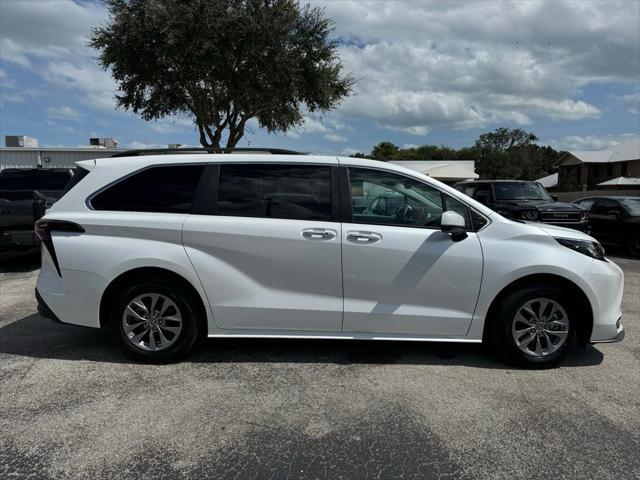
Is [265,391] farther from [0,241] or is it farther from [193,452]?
[0,241]

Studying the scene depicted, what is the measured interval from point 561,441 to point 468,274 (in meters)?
1.42

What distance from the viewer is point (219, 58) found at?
700 inches

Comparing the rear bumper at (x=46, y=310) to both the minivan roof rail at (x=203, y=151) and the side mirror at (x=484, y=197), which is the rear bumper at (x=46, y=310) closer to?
the minivan roof rail at (x=203, y=151)

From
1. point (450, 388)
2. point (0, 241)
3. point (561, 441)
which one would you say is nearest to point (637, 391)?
point (561, 441)

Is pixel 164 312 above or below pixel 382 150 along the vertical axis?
below

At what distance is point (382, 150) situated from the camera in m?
105

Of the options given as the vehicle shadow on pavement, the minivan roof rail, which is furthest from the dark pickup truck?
the minivan roof rail

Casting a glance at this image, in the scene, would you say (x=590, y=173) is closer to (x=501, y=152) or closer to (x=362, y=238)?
(x=501, y=152)

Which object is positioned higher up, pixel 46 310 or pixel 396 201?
pixel 396 201

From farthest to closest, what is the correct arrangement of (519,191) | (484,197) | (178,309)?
1. (484,197)
2. (519,191)
3. (178,309)

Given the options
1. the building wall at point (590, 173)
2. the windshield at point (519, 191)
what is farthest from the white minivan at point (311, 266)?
the building wall at point (590, 173)

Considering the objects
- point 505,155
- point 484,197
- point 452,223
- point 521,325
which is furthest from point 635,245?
point 505,155

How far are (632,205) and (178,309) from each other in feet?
40.7

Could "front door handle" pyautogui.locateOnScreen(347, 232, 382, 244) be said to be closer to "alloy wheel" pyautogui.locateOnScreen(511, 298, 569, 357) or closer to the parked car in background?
"alloy wheel" pyautogui.locateOnScreen(511, 298, 569, 357)
